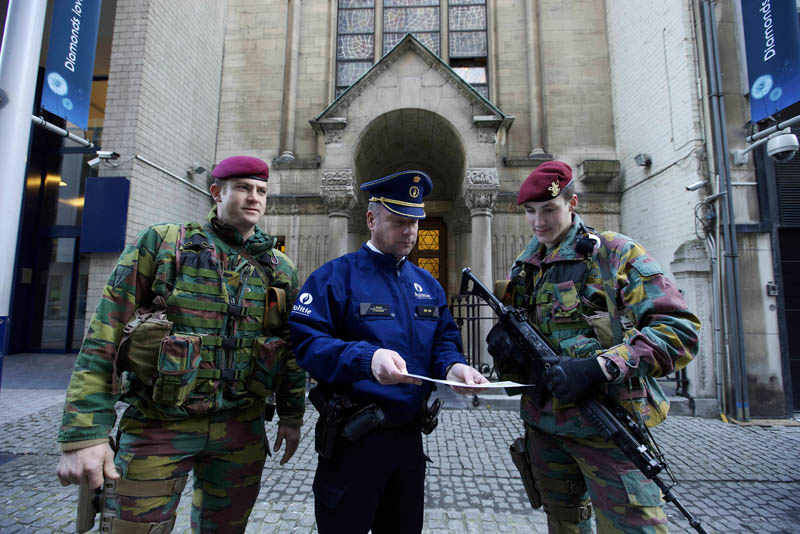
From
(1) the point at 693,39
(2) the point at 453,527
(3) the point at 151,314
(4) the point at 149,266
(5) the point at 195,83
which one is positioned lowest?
(2) the point at 453,527

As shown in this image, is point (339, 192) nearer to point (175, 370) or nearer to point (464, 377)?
point (175, 370)

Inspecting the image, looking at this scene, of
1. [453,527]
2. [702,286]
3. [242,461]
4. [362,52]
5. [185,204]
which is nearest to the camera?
[242,461]

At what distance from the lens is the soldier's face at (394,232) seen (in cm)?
188

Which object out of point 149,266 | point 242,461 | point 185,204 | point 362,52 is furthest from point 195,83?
point 242,461

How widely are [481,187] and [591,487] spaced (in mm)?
6699

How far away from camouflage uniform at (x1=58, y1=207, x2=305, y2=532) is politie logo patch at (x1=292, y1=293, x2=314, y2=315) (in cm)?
37

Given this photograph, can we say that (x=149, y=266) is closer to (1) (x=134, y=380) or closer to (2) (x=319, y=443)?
(1) (x=134, y=380)

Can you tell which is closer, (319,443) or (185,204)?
(319,443)

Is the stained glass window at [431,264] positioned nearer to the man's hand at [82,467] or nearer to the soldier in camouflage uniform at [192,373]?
the soldier in camouflage uniform at [192,373]

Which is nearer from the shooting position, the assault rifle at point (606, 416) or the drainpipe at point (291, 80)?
the assault rifle at point (606, 416)

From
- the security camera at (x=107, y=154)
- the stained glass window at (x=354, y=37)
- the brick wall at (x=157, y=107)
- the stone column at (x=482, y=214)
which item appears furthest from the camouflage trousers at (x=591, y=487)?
the stained glass window at (x=354, y=37)

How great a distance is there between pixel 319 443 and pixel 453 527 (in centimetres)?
189

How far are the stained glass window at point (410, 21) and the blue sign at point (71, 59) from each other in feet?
26.2

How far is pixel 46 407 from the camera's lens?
18.0ft
